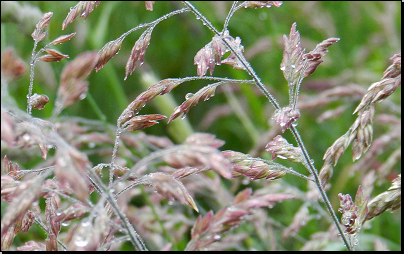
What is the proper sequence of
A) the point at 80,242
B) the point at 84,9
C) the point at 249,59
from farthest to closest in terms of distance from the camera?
the point at 249,59 < the point at 84,9 < the point at 80,242

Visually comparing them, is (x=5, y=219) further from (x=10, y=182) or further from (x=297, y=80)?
(x=297, y=80)

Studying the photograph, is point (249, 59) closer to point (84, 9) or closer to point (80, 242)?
point (84, 9)

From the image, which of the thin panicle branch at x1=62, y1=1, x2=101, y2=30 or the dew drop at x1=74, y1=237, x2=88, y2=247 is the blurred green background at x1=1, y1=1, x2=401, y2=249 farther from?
the dew drop at x1=74, y1=237, x2=88, y2=247

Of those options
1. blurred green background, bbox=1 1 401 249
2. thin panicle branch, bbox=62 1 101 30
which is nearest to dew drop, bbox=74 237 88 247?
thin panicle branch, bbox=62 1 101 30

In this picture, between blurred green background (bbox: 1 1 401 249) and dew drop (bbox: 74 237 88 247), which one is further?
blurred green background (bbox: 1 1 401 249)

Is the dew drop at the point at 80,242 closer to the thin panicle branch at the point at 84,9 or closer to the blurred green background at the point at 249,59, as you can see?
the thin panicle branch at the point at 84,9

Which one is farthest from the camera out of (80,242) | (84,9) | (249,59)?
(249,59)

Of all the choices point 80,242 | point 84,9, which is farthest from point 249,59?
point 80,242

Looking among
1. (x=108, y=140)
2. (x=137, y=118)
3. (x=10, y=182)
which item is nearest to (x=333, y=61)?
(x=108, y=140)
